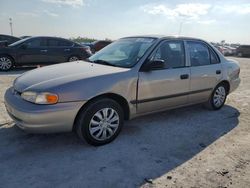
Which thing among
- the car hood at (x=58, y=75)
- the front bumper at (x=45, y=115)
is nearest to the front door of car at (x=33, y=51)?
the car hood at (x=58, y=75)

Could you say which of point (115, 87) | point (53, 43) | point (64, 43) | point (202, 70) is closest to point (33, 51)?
point (53, 43)

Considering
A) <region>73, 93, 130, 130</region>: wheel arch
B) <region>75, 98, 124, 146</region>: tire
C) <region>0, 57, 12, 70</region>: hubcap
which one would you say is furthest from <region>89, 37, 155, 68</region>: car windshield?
<region>0, 57, 12, 70</region>: hubcap

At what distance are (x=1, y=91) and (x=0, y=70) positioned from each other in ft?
12.8

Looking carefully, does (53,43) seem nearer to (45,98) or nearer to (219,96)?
(219,96)

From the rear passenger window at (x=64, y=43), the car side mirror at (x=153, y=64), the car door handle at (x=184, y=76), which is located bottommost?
the car door handle at (x=184, y=76)

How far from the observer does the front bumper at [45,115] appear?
10.5 feet

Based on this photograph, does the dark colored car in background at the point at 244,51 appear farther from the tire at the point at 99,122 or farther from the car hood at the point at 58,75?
the tire at the point at 99,122

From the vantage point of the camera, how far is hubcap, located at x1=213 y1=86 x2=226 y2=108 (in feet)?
18.1

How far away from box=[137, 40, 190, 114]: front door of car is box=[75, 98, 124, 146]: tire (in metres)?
0.47

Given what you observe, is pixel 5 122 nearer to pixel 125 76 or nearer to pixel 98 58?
pixel 98 58

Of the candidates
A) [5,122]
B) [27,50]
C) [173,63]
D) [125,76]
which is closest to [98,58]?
[125,76]

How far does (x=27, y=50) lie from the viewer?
10.3 m

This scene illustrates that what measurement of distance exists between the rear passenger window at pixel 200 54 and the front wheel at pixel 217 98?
2.01ft

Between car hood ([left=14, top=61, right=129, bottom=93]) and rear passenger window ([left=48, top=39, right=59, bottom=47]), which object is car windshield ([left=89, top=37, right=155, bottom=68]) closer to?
car hood ([left=14, top=61, right=129, bottom=93])
